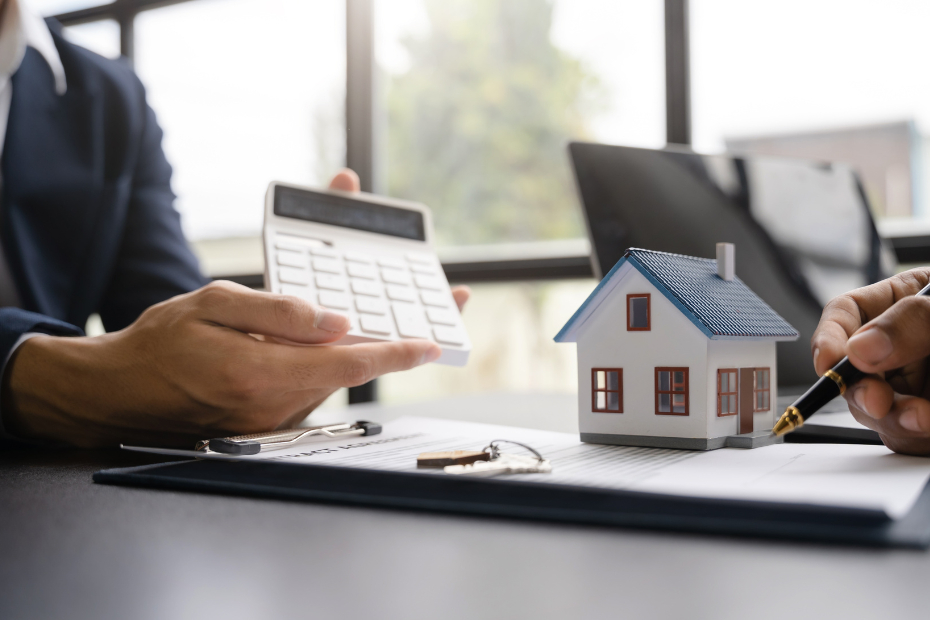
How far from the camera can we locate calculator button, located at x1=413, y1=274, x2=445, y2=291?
79cm

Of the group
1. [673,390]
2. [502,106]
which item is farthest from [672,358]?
[502,106]

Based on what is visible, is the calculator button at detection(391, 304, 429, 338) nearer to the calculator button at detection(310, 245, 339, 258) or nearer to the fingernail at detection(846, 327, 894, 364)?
the calculator button at detection(310, 245, 339, 258)

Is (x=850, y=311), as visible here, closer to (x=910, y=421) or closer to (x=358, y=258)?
(x=910, y=421)

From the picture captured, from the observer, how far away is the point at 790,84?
1.86m

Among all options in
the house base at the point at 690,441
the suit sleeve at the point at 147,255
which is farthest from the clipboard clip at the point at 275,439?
the suit sleeve at the point at 147,255

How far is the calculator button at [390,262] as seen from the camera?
79 centimetres

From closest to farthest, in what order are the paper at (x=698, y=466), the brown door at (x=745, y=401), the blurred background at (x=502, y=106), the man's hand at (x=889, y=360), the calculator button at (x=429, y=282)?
the paper at (x=698, y=466), the man's hand at (x=889, y=360), the brown door at (x=745, y=401), the calculator button at (x=429, y=282), the blurred background at (x=502, y=106)

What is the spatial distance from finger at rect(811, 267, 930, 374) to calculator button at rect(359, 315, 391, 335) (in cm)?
39

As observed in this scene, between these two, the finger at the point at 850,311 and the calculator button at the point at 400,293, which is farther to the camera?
the calculator button at the point at 400,293

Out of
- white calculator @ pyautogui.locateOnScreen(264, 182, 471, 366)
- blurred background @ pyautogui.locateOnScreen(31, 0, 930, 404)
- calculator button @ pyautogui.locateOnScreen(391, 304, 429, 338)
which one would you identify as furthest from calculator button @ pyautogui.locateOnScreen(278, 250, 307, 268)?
blurred background @ pyautogui.locateOnScreen(31, 0, 930, 404)

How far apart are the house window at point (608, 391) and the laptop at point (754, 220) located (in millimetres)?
247

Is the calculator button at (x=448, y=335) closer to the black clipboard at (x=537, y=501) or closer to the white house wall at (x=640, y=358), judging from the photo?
the white house wall at (x=640, y=358)

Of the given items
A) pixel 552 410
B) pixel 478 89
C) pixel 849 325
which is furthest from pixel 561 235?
pixel 849 325

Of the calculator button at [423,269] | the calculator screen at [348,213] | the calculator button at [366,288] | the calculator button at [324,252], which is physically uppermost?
the calculator screen at [348,213]
